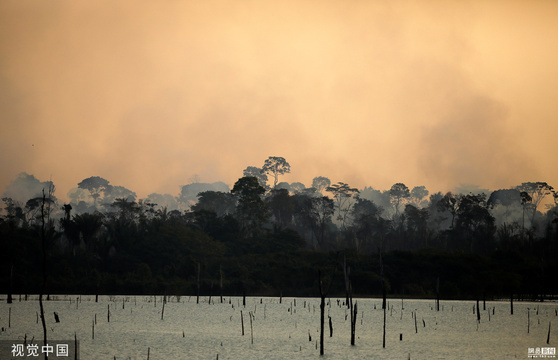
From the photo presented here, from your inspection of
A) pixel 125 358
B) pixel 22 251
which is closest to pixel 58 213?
pixel 22 251

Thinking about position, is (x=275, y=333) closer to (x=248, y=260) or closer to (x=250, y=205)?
(x=248, y=260)

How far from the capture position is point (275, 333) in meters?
37.1

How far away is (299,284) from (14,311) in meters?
42.1

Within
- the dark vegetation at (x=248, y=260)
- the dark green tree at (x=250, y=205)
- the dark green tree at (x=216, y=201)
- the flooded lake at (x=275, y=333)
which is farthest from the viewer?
the dark green tree at (x=216, y=201)

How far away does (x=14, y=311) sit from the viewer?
48.4 m

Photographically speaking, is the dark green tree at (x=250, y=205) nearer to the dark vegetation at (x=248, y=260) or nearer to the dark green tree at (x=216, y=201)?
the dark vegetation at (x=248, y=260)

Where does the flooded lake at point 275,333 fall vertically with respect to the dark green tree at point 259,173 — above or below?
below

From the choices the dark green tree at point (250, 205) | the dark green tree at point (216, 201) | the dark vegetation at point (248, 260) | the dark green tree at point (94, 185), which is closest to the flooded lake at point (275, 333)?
the dark vegetation at point (248, 260)

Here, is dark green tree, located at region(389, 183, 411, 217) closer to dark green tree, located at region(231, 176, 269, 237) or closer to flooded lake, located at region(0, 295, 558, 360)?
dark green tree, located at region(231, 176, 269, 237)

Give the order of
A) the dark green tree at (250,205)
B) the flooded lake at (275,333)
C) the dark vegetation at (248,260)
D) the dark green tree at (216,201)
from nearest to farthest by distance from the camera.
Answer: the flooded lake at (275,333) < the dark vegetation at (248,260) < the dark green tree at (250,205) < the dark green tree at (216,201)

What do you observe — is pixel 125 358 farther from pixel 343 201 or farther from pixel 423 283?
pixel 343 201

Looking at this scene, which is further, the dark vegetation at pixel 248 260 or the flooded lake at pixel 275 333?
the dark vegetation at pixel 248 260

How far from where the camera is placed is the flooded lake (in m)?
29.0

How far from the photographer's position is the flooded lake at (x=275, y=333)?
29.0 meters
